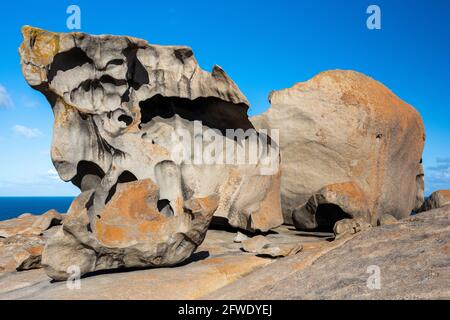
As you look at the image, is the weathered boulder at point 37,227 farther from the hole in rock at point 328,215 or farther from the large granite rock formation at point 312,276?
the hole in rock at point 328,215

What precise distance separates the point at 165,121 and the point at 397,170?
605 cm

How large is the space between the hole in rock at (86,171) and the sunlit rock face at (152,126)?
0.08ft

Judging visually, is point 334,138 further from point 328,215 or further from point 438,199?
point 438,199

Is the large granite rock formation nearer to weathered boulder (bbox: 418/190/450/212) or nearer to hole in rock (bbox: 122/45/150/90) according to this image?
weathered boulder (bbox: 418/190/450/212)

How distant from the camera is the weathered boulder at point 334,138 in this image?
1103 cm

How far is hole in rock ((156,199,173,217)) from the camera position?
10.2m

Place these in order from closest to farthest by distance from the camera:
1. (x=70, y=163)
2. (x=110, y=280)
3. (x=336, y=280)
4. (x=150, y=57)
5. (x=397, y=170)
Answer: (x=336, y=280) → (x=110, y=280) → (x=70, y=163) → (x=150, y=57) → (x=397, y=170)

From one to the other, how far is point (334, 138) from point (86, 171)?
5.85 m

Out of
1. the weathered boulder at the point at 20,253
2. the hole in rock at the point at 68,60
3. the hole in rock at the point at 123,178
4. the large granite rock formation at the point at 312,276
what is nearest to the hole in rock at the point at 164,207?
the hole in rock at the point at 123,178

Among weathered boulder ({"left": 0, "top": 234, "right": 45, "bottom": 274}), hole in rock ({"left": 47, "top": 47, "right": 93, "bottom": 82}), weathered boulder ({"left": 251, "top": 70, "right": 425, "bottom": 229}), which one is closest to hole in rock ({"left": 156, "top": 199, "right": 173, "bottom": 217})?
weathered boulder ({"left": 0, "top": 234, "right": 45, "bottom": 274})

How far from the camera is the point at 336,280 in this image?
5125 mm

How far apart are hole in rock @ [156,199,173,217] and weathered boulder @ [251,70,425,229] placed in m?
2.88
